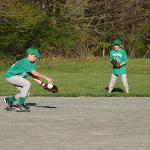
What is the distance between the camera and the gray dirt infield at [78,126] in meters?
9.33

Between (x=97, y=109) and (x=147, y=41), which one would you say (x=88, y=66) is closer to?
(x=147, y=41)

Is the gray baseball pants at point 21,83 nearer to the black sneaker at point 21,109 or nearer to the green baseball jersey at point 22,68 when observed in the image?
the green baseball jersey at point 22,68

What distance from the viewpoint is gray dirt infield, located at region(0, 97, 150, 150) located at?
9.33 metres

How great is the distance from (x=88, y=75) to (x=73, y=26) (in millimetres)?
16643

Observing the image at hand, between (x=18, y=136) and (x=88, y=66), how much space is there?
2705 centimetres

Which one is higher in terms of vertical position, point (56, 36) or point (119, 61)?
point (119, 61)

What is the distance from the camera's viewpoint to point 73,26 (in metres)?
46.9

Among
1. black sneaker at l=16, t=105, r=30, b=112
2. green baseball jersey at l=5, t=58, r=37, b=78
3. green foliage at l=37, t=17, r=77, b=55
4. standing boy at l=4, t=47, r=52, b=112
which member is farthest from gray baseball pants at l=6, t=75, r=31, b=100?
green foliage at l=37, t=17, r=77, b=55

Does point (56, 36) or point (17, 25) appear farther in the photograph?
point (56, 36)

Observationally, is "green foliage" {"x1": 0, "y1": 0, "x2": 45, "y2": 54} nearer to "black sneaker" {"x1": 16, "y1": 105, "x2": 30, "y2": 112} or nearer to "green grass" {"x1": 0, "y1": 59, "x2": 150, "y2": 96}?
"green grass" {"x1": 0, "y1": 59, "x2": 150, "y2": 96}

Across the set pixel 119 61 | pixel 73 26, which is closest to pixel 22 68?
pixel 119 61

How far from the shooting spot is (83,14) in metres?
47.4

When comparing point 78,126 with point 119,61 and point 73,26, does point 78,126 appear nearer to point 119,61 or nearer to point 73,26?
point 119,61

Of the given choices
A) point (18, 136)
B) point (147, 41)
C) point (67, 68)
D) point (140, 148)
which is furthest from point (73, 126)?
point (147, 41)
